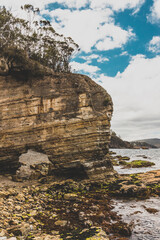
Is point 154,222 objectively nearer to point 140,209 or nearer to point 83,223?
point 140,209

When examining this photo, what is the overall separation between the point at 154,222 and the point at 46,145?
12533 millimetres

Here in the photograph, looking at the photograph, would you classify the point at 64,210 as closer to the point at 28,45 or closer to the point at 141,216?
the point at 141,216

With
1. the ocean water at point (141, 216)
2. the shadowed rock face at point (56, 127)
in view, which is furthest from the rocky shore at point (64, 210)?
the shadowed rock face at point (56, 127)

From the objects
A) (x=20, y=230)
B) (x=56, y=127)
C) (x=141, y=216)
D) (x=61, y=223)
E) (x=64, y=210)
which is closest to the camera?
(x=20, y=230)

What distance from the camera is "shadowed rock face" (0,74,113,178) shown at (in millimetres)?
18984

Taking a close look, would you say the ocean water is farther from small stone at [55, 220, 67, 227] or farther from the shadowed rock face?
the shadowed rock face

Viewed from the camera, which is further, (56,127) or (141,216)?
(56,127)

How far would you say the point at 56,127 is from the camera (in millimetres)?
19172

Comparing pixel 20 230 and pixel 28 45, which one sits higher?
pixel 28 45

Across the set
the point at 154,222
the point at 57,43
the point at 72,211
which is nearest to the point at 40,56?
the point at 57,43

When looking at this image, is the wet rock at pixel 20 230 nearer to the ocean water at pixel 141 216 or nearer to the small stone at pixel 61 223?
the small stone at pixel 61 223

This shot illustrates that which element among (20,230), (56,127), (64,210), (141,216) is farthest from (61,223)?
(56,127)

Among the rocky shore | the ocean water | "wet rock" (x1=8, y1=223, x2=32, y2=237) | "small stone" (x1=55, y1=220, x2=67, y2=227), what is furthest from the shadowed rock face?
"wet rock" (x1=8, y1=223, x2=32, y2=237)

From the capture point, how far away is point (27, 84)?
66.0ft
